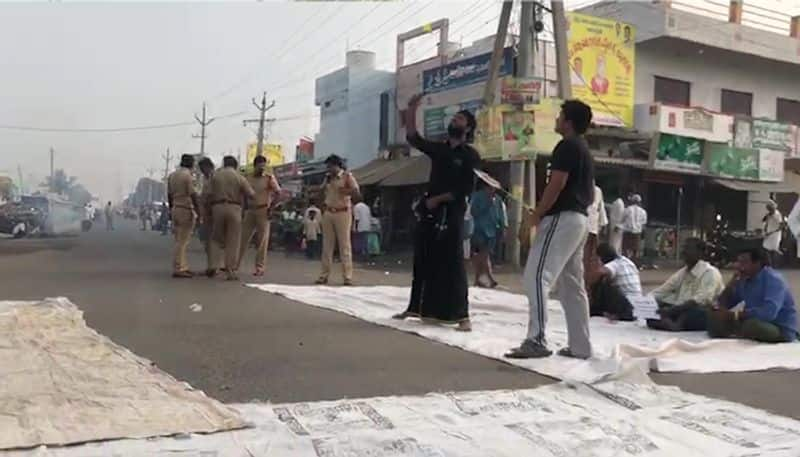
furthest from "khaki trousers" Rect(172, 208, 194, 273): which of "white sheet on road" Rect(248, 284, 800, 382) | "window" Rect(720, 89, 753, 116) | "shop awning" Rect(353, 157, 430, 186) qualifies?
"window" Rect(720, 89, 753, 116)

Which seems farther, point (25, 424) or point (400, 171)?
point (400, 171)

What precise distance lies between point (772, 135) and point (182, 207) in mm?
17282

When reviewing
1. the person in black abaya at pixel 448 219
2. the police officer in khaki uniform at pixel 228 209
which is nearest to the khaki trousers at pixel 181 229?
the police officer in khaki uniform at pixel 228 209

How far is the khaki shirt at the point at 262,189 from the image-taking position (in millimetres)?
11266

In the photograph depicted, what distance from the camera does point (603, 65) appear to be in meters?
19.5

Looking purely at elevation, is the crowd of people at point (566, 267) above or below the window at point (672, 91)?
below

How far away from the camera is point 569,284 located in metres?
5.48

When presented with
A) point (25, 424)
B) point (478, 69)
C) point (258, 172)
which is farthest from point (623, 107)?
point (25, 424)

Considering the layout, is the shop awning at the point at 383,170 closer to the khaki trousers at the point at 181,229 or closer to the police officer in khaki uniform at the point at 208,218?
the police officer in khaki uniform at the point at 208,218

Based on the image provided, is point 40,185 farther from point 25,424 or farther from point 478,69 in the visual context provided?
point 25,424

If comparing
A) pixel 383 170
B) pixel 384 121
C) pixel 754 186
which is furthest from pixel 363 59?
pixel 754 186

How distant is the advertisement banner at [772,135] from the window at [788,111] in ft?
8.06

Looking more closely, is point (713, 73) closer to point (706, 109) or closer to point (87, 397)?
point (706, 109)

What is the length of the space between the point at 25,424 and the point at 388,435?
1483 mm
